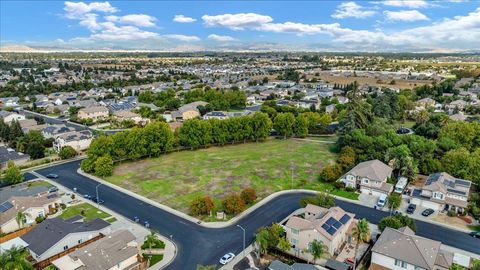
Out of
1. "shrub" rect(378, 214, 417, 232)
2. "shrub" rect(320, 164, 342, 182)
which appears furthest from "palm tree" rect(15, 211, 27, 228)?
"shrub" rect(320, 164, 342, 182)

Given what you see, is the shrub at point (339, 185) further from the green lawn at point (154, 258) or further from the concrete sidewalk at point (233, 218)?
the green lawn at point (154, 258)

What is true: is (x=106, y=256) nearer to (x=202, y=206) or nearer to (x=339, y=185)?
(x=202, y=206)

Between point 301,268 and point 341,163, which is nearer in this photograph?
point 301,268

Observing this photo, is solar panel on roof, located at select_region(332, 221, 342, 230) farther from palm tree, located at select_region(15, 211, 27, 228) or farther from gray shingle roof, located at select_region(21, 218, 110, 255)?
palm tree, located at select_region(15, 211, 27, 228)

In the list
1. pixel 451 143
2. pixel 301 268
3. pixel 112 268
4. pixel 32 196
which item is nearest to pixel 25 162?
pixel 32 196

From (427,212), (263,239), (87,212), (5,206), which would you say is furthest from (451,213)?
(5,206)

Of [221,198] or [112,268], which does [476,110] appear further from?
[112,268]
